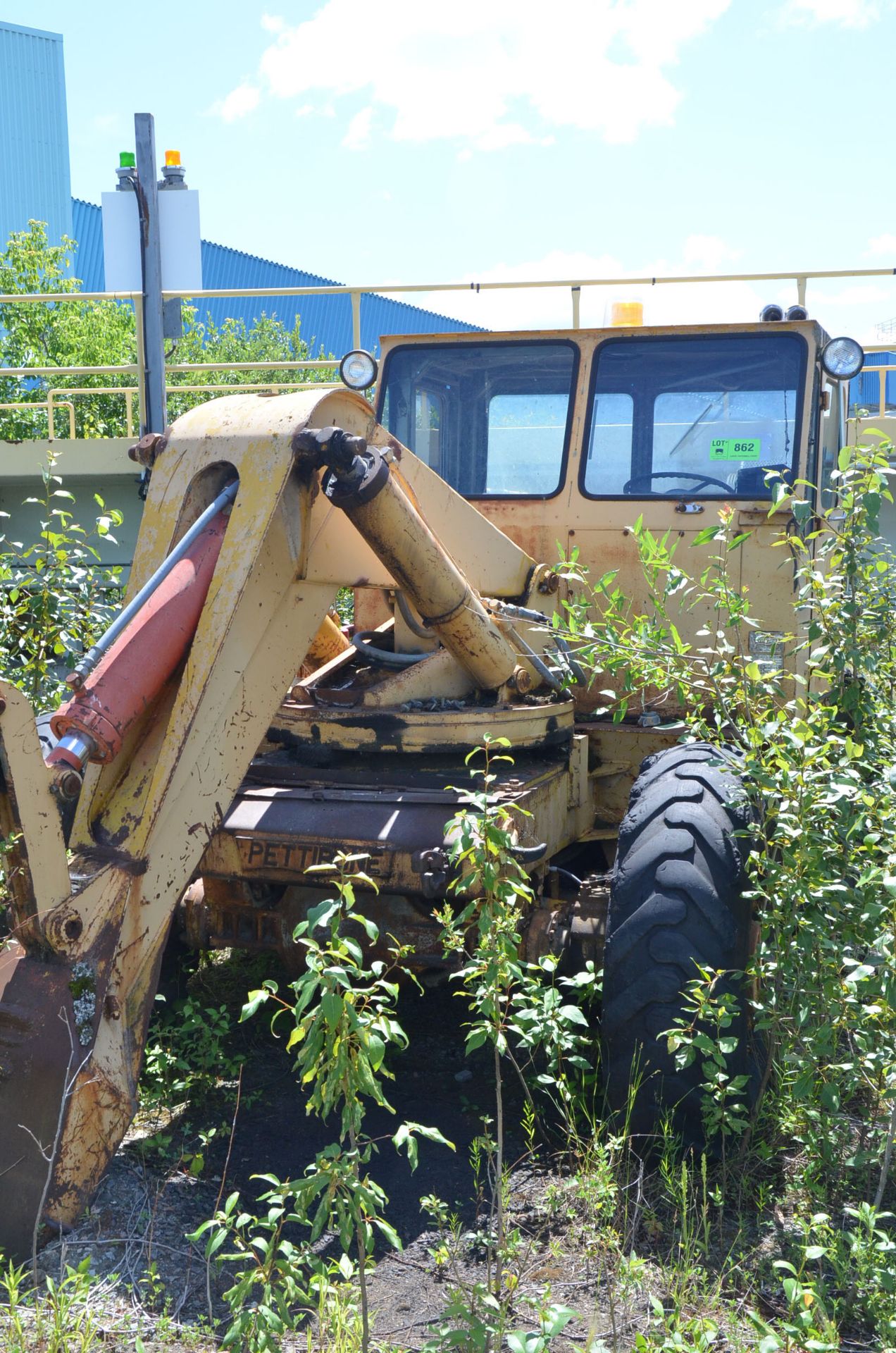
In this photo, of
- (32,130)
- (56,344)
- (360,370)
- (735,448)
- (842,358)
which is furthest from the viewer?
(32,130)

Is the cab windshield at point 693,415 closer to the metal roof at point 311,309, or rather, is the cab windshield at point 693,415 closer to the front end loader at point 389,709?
the front end loader at point 389,709

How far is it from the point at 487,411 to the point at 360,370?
23.8 inches

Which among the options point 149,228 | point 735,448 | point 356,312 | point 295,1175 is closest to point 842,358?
point 735,448

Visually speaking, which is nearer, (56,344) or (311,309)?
(56,344)

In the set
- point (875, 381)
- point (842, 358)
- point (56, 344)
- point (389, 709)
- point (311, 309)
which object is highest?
point (311, 309)

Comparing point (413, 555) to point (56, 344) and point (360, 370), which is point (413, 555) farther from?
point (56, 344)

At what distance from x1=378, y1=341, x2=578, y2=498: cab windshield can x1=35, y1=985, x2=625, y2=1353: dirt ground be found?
8.37ft

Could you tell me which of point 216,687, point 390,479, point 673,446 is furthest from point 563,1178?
point 673,446

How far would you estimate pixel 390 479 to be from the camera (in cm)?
401

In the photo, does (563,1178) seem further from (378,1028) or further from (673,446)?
(673,446)

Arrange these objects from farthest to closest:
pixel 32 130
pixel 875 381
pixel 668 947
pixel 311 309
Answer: pixel 311 309, pixel 875 381, pixel 32 130, pixel 668 947

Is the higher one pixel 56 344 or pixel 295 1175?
pixel 56 344

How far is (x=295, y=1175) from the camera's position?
4.00 meters

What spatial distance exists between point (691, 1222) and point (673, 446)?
3.21 m
